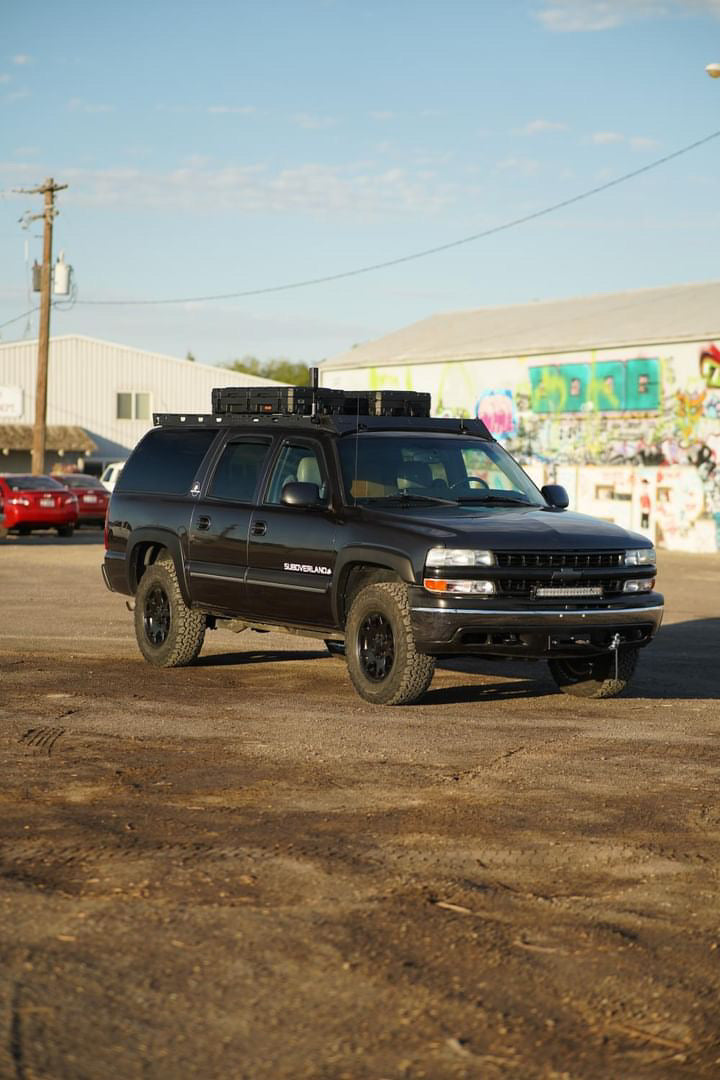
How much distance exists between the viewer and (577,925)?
5.59 meters

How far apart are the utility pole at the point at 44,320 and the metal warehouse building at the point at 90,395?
2334 cm

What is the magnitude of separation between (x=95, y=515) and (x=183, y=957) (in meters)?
38.7

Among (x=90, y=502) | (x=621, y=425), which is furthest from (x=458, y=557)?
(x=90, y=502)

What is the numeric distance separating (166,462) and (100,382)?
6438 cm

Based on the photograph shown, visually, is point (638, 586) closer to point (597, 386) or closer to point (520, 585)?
point (520, 585)

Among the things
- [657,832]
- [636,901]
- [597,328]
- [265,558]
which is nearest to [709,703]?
[265,558]

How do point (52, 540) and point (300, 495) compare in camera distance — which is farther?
point (52, 540)

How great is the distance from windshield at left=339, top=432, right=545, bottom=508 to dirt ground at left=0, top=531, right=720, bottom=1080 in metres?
1.47

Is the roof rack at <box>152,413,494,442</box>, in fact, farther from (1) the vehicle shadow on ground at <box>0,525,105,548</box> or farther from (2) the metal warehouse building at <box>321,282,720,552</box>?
(2) the metal warehouse building at <box>321,282,720,552</box>

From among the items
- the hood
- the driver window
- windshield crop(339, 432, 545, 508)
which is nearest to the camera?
the hood

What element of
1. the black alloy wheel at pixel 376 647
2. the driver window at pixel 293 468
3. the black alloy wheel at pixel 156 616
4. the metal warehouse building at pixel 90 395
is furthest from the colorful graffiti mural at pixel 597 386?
the metal warehouse building at pixel 90 395

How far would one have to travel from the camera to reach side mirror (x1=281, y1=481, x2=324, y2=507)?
11500mm

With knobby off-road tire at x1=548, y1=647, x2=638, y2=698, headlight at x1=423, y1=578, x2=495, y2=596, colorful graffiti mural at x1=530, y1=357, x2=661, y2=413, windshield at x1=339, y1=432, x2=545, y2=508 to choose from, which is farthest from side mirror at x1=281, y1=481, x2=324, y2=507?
colorful graffiti mural at x1=530, y1=357, x2=661, y2=413

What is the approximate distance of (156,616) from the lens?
13109 millimetres
